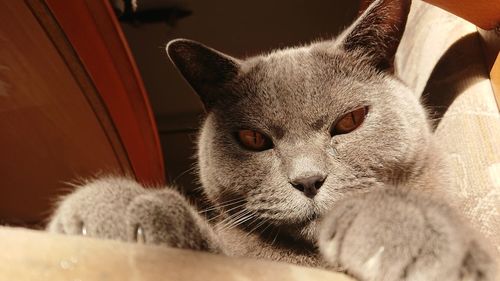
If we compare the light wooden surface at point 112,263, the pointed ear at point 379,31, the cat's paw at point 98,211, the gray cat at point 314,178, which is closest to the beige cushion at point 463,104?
the gray cat at point 314,178

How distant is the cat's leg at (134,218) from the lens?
0.67 m

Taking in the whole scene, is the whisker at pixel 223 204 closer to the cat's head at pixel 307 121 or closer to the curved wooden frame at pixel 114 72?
the cat's head at pixel 307 121

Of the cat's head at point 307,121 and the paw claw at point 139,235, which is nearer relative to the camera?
the paw claw at point 139,235

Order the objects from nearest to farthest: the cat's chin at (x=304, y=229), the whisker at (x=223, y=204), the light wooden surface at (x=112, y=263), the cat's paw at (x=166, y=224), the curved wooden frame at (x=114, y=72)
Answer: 1. the light wooden surface at (x=112, y=263)
2. the cat's paw at (x=166, y=224)
3. the cat's chin at (x=304, y=229)
4. the whisker at (x=223, y=204)
5. the curved wooden frame at (x=114, y=72)

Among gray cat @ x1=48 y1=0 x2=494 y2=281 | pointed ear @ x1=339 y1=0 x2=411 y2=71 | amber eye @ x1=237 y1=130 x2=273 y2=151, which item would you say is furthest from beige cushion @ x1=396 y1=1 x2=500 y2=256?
amber eye @ x1=237 y1=130 x2=273 y2=151

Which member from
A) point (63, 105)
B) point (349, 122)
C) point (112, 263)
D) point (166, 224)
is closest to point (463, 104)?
point (349, 122)

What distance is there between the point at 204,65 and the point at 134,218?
41 cm

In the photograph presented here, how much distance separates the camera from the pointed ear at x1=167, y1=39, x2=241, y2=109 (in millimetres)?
972

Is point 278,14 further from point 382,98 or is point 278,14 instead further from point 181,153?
point 382,98

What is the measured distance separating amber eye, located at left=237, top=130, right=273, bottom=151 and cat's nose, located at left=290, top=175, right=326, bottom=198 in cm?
12

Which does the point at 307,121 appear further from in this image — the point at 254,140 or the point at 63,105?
the point at 63,105

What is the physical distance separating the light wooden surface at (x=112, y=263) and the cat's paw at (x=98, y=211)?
0.12 m

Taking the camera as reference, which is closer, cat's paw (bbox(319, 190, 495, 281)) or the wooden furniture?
cat's paw (bbox(319, 190, 495, 281))

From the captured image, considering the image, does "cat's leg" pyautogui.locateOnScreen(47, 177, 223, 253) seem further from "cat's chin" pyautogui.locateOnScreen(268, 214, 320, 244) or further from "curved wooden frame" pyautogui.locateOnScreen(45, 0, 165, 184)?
"curved wooden frame" pyautogui.locateOnScreen(45, 0, 165, 184)
